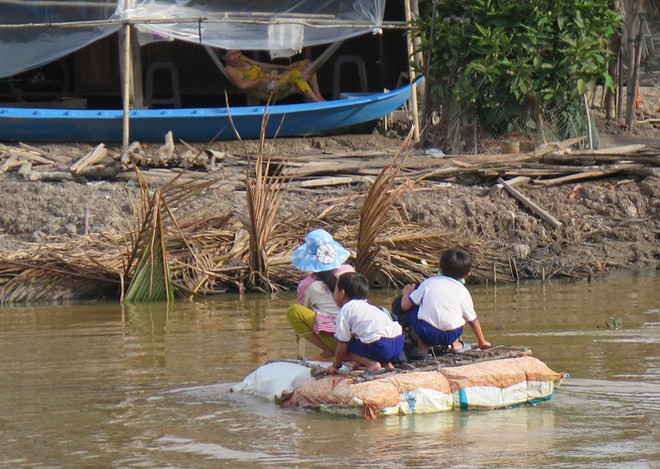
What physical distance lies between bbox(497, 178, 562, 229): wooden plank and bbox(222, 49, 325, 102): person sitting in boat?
13.6 feet

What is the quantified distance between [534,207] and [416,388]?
6.78 m

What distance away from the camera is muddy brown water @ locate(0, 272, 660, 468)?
6297 mm

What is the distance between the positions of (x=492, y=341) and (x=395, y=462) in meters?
3.36

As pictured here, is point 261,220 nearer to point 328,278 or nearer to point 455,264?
point 328,278

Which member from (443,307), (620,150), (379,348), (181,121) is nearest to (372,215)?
(443,307)

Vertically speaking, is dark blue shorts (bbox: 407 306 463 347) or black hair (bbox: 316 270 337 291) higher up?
black hair (bbox: 316 270 337 291)

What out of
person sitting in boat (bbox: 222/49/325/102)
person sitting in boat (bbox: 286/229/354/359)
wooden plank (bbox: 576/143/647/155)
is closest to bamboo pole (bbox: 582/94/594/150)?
wooden plank (bbox: 576/143/647/155)

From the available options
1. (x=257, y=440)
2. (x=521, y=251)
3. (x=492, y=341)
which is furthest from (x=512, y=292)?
(x=257, y=440)

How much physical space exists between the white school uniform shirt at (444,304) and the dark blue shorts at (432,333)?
0.12 feet

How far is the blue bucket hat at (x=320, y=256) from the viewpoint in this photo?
7.79m

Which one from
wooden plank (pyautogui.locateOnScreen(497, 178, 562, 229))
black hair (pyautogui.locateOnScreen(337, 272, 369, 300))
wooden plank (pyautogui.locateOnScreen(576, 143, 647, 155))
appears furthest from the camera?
wooden plank (pyautogui.locateOnScreen(576, 143, 647, 155))

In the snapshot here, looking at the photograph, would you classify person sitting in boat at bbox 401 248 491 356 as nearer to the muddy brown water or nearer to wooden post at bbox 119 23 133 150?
the muddy brown water

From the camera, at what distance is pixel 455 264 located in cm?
767

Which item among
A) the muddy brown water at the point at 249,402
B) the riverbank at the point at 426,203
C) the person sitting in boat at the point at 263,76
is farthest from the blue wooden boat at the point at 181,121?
the muddy brown water at the point at 249,402
